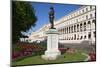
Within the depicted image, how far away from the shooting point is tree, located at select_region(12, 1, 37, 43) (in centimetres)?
258

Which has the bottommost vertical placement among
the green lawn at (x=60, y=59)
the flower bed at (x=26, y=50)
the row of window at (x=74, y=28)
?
the green lawn at (x=60, y=59)

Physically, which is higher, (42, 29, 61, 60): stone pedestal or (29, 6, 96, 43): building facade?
(29, 6, 96, 43): building facade

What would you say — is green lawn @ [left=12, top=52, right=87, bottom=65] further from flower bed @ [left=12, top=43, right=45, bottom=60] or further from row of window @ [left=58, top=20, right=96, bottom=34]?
row of window @ [left=58, top=20, right=96, bottom=34]

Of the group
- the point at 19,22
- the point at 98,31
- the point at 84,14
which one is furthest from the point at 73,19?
the point at 19,22

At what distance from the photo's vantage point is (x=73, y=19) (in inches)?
115

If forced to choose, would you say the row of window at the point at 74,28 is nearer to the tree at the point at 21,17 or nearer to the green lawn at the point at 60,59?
the green lawn at the point at 60,59

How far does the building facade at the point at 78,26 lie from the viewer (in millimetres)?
2857

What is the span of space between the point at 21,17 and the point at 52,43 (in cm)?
53

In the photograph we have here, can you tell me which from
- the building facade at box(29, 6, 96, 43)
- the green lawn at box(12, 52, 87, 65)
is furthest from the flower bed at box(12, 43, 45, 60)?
the building facade at box(29, 6, 96, 43)

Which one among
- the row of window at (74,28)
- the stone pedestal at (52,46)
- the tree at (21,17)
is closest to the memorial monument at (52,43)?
the stone pedestal at (52,46)

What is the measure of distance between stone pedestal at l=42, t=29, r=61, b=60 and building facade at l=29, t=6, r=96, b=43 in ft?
0.23

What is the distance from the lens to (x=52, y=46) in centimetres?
281

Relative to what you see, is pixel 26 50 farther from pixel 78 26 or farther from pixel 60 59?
pixel 78 26

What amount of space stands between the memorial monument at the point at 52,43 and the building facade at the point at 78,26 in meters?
0.06
